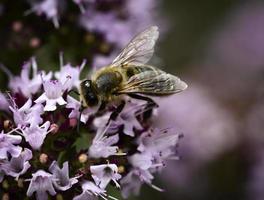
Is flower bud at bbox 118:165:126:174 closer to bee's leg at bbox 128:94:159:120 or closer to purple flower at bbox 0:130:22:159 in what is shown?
bee's leg at bbox 128:94:159:120

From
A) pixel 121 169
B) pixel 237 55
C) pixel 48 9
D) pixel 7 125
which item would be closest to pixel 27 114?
pixel 7 125

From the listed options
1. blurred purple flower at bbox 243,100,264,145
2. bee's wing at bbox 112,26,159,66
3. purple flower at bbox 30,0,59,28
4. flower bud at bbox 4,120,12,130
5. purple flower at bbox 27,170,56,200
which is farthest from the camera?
blurred purple flower at bbox 243,100,264,145

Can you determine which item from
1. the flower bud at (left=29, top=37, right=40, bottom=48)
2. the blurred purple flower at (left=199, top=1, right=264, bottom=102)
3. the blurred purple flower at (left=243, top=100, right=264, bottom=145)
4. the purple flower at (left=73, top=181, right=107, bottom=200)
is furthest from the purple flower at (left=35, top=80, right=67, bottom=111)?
the blurred purple flower at (left=199, top=1, right=264, bottom=102)

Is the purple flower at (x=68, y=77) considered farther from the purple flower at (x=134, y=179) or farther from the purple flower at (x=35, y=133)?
the purple flower at (x=134, y=179)

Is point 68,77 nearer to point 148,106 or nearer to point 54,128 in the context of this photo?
point 54,128

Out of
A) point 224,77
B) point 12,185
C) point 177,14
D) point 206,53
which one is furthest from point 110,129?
point 177,14

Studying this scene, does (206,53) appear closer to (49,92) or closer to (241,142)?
(241,142)

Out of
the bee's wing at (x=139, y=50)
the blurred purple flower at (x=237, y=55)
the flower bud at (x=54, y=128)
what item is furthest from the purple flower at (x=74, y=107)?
the blurred purple flower at (x=237, y=55)
